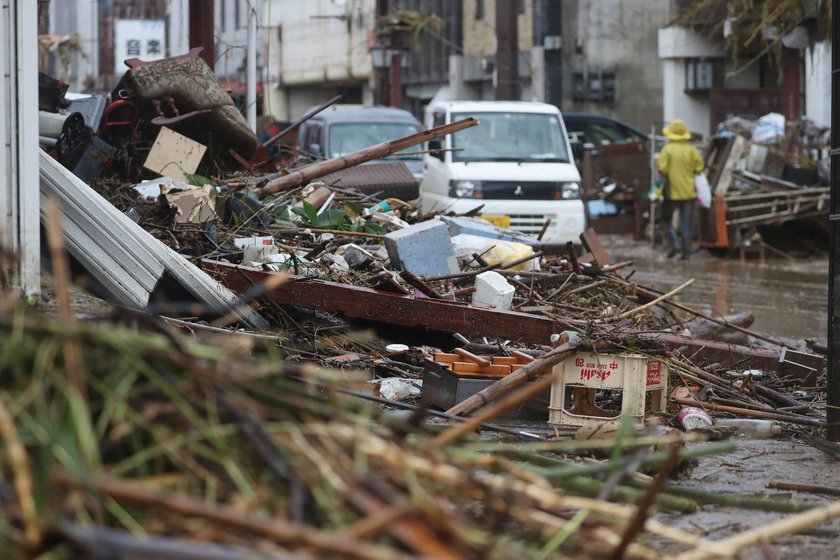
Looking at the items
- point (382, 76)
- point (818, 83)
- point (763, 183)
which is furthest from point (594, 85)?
point (763, 183)

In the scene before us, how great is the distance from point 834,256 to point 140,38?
104 feet

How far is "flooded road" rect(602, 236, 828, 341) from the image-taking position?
44.0 feet

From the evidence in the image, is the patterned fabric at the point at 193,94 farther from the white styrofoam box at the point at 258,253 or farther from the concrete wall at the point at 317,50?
the concrete wall at the point at 317,50

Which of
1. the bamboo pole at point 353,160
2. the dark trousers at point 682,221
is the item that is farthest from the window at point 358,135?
the bamboo pole at point 353,160

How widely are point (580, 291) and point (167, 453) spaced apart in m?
7.00

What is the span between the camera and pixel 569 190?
16.4m

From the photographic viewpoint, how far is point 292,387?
113 inches

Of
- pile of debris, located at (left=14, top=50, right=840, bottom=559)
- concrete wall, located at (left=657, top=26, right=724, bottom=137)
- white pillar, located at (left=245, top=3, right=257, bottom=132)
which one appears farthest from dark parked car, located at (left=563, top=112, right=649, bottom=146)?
pile of debris, located at (left=14, top=50, right=840, bottom=559)

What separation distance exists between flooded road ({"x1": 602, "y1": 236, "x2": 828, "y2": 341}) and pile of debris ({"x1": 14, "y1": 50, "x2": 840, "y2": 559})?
8.07 feet

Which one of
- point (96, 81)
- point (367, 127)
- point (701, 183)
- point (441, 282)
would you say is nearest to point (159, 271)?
point (441, 282)

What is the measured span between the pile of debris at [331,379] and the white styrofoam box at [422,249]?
21 millimetres

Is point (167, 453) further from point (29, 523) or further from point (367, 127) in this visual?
point (367, 127)

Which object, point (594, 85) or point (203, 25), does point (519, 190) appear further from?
point (594, 85)

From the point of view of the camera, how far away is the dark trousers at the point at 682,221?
1986cm
